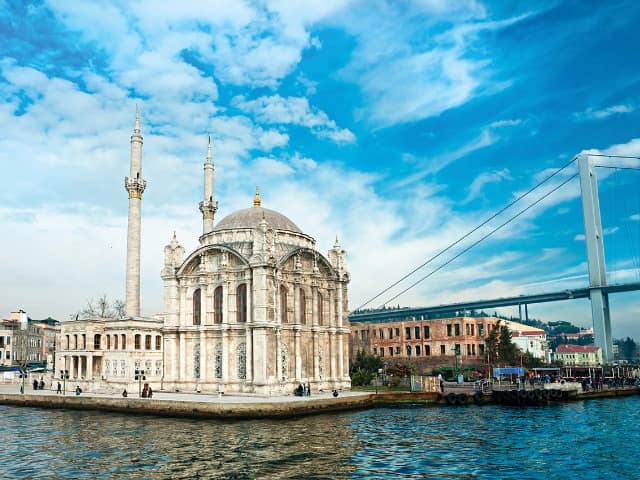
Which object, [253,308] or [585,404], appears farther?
[585,404]

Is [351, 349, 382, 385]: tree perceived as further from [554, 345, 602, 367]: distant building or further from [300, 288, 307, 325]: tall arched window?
[554, 345, 602, 367]: distant building

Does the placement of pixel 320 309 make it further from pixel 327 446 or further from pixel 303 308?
pixel 327 446

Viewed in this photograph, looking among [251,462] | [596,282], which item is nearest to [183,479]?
[251,462]

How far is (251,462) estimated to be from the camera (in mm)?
23953

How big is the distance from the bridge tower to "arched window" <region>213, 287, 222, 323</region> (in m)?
50.7

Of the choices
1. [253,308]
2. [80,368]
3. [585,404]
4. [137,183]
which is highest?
[137,183]

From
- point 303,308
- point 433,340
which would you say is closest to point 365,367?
point 433,340

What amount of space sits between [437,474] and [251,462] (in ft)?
23.3

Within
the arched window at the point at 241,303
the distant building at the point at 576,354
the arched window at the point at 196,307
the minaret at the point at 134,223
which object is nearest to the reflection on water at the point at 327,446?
the arched window at the point at 241,303

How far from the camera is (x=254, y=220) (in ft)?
165

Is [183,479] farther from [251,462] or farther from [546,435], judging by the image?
[546,435]

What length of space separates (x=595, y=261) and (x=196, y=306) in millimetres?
55182

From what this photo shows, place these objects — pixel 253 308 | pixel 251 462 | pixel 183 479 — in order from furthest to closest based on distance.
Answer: pixel 253 308 → pixel 251 462 → pixel 183 479

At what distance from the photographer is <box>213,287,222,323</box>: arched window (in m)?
48.2
